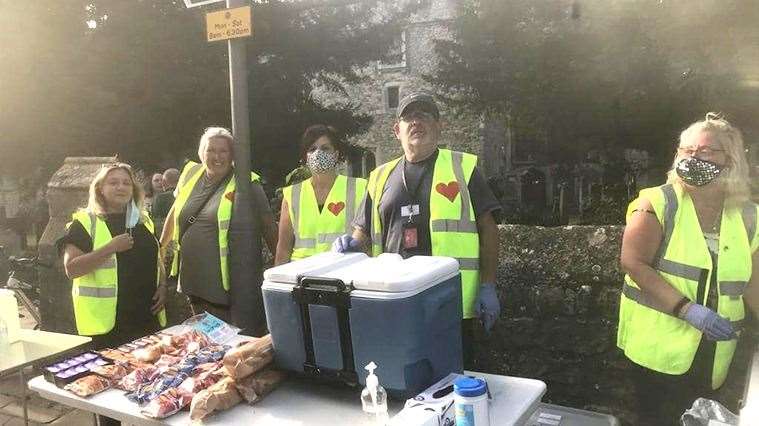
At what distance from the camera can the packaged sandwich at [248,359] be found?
6.61 ft

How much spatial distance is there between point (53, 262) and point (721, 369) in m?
5.14

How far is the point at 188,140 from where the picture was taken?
701 centimetres

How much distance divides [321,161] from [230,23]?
38.3 inches

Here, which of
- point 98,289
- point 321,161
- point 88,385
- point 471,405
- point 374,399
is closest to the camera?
point 471,405

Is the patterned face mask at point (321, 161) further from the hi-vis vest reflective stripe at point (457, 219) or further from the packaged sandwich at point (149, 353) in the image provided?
the packaged sandwich at point (149, 353)

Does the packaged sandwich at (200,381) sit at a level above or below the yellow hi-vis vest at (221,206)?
below

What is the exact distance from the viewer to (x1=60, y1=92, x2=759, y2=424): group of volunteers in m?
2.36

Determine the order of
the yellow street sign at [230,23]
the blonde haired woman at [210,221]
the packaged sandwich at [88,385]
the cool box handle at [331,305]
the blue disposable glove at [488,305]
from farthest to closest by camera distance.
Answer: the blonde haired woman at [210,221]
the yellow street sign at [230,23]
the blue disposable glove at [488,305]
the packaged sandwich at [88,385]
the cool box handle at [331,305]

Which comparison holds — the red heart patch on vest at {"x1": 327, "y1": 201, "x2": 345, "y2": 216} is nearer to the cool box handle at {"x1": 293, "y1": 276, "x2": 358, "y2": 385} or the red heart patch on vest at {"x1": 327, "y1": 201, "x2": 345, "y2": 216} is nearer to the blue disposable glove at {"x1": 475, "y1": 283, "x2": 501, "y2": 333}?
the blue disposable glove at {"x1": 475, "y1": 283, "x2": 501, "y2": 333}

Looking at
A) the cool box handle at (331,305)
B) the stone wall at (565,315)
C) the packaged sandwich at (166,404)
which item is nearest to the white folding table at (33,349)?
the packaged sandwich at (166,404)

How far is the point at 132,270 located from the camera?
3.38 m

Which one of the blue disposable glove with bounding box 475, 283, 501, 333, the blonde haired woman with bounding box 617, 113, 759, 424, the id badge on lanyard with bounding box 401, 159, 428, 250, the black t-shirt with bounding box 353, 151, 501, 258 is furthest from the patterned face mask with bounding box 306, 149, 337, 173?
the blonde haired woman with bounding box 617, 113, 759, 424

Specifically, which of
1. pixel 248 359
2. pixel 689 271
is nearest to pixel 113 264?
pixel 248 359

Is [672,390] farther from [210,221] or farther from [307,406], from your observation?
[210,221]
